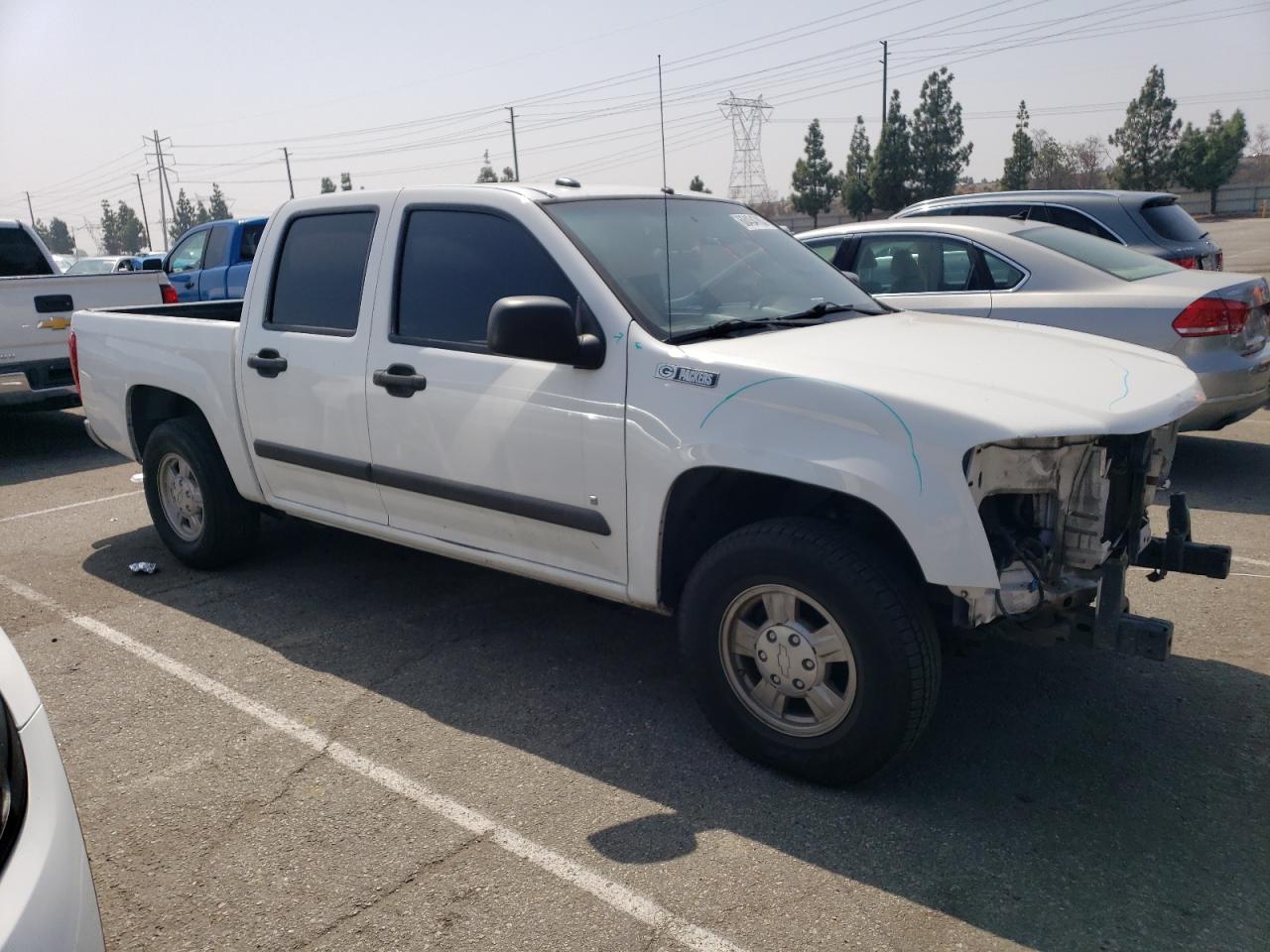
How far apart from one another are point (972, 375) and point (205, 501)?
393 cm

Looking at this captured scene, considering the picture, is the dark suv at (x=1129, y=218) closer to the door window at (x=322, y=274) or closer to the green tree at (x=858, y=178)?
the door window at (x=322, y=274)

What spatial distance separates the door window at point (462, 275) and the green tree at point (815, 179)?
64.7 m

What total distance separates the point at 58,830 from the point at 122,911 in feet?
3.71

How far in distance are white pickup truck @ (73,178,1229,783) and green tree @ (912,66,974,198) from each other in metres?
59.3

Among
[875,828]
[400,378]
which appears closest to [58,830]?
[875,828]

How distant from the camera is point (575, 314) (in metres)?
3.78

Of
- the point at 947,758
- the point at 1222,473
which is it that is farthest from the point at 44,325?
the point at 1222,473

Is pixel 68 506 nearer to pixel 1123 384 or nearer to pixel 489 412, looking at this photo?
pixel 489 412

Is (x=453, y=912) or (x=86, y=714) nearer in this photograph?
(x=453, y=912)

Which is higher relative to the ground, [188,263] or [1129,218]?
[1129,218]

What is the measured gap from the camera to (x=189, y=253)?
54.8ft

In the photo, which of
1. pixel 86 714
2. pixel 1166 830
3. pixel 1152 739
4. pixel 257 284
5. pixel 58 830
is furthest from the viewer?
pixel 257 284

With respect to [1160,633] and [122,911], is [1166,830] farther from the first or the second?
[122,911]

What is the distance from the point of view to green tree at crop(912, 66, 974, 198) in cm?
5984
